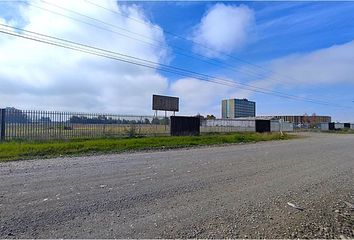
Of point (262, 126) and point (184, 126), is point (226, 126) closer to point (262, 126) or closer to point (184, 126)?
point (262, 126)

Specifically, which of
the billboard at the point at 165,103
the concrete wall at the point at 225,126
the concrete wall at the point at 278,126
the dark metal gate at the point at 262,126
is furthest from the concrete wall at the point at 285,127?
the billboard at the point at 165,103

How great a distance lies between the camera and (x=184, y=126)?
99.0 ft

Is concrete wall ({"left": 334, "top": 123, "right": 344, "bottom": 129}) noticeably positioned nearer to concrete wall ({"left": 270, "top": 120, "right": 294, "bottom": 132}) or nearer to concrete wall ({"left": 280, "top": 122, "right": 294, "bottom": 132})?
concrete wall ({"left": 280, "top": 122, "right": 294, "bottom": 132})

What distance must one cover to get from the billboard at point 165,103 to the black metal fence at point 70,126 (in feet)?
34.9

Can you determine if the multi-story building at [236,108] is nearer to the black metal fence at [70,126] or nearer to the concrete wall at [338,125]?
the concrete wall at [338,125]

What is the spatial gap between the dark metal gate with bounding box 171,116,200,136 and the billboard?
32.0ft

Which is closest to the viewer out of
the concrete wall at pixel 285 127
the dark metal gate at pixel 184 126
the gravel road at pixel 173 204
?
the gravel road at pixel 173 204

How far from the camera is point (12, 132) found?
1902 centimetres

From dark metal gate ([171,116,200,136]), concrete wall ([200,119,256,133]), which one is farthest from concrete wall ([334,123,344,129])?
dark metal gate ([171,116,200,136])

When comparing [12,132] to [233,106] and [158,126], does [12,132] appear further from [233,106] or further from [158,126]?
[233,106]

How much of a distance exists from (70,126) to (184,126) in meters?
11.9

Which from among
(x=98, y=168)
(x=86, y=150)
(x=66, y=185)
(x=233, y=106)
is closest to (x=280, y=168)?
(x=98, y=168)

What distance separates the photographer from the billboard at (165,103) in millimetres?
39625

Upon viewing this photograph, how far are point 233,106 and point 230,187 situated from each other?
92.4 m
